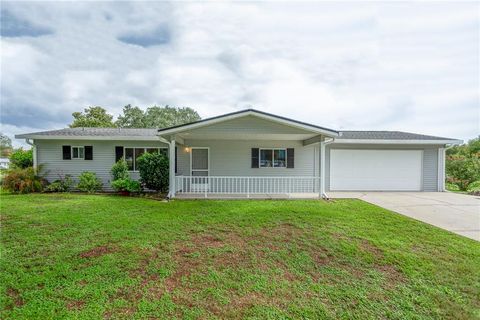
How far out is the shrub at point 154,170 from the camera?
971cm

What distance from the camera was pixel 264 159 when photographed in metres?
11.6

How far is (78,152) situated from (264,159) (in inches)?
375

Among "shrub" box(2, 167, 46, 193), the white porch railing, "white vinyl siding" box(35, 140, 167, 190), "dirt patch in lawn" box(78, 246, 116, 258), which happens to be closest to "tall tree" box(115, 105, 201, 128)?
"white vinyl siding" box(35, 140, 167, 190)

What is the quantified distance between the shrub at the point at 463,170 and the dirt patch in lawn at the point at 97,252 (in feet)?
59.9

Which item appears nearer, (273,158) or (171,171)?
(171,171)

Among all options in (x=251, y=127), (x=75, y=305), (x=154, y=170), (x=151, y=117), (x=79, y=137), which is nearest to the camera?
(x=75, y=305)

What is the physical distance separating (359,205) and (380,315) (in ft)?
19.9

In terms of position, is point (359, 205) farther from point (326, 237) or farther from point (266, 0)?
point (266, 0)

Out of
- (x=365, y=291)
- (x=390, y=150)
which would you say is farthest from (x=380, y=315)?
(x=390, y=150)

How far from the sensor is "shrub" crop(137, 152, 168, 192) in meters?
9.71

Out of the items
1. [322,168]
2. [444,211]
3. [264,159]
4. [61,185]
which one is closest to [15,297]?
[322,168]

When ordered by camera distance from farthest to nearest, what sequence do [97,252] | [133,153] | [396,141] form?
[133,153] → [396,141] → [97,252]

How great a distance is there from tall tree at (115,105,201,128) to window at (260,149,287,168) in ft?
89.3

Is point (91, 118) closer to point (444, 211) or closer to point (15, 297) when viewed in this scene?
point (15, 297)
